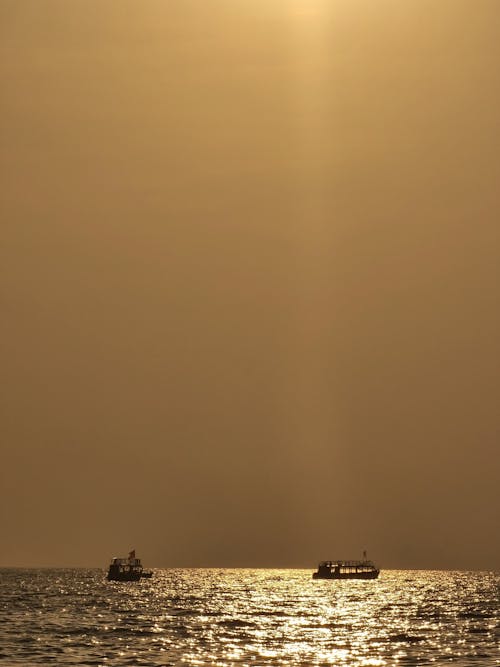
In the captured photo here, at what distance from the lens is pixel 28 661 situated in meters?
58.7

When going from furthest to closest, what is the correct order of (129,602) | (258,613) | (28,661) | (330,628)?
1. (129,602)
2. (258,613)
3. (330,628)
4. (28,661)

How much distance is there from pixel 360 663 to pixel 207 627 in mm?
28232

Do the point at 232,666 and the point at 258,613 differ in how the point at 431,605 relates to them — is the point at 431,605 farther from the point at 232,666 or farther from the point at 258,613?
the point at 232,666

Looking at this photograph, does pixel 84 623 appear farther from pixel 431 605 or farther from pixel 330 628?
pixel 431 605

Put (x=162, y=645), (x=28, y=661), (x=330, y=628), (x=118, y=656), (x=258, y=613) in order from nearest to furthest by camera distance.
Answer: (x=28, y=661)
(x=118, y=656)
(x=162, y=645)
(x=330, y=628)
(x=258, y=613)

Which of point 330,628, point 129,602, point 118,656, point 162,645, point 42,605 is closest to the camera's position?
point 118,656

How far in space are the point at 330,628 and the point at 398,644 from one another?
1356cm

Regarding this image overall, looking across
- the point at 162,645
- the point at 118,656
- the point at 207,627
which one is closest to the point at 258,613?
the point at 207,627

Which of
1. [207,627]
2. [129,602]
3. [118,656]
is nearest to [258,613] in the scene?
[207,627]

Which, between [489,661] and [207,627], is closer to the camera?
[489,661]

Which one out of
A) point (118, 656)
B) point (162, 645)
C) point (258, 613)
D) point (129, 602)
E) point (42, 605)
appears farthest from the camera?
point (129, 602)

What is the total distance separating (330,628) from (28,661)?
3338cm

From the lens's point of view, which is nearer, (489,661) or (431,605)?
(489,661)

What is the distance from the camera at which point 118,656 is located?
6281 cm
